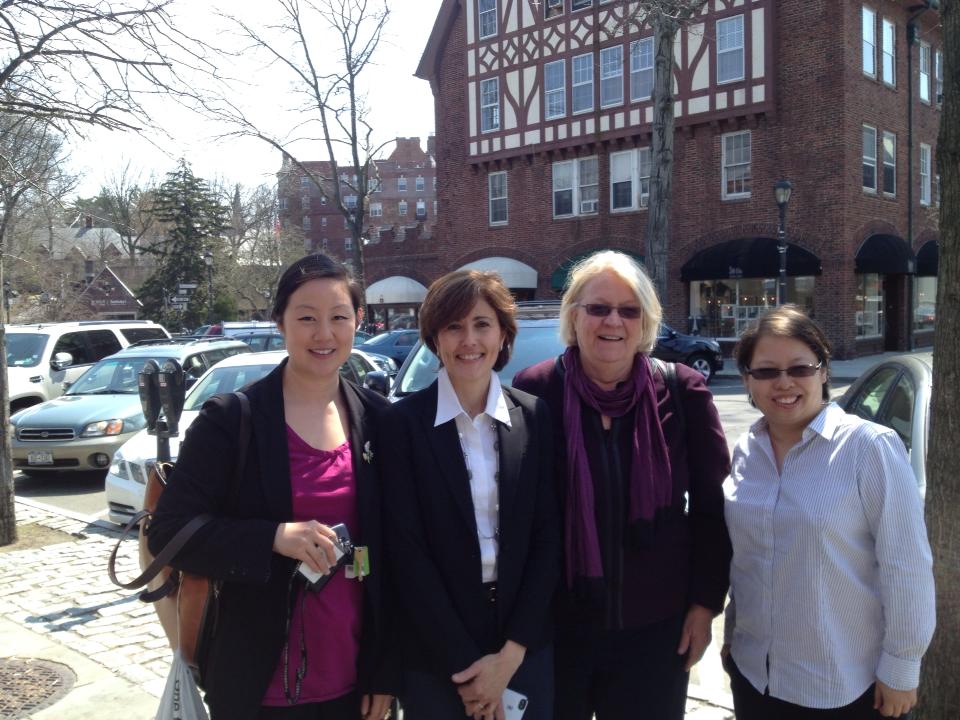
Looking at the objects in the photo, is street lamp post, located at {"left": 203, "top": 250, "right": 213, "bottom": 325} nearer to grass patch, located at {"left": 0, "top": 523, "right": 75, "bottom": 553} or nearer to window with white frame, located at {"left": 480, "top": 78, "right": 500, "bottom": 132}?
window with white frame, located at {"left": 480, "top": 78, "right": 500, "bottom": 132}

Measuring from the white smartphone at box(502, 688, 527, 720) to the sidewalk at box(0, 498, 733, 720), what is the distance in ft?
5.84

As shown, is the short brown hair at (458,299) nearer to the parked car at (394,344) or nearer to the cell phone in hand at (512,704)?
the cell phone in hand at (512,704)

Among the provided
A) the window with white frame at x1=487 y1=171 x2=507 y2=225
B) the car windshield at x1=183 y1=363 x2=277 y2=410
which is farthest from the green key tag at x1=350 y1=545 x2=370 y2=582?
the window with white frame at x1=487 y1=171 x2=507 y2=225

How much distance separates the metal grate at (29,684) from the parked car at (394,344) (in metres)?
16.5

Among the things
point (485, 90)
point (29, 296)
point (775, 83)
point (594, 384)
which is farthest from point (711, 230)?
point (29, 296)

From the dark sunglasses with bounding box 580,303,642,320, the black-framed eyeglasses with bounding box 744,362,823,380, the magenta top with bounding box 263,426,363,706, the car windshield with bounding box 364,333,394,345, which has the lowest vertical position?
the magenta top with bounding box 263,426,363,706

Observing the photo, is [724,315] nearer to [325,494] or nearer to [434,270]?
[434,270]

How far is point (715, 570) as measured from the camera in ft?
8.25

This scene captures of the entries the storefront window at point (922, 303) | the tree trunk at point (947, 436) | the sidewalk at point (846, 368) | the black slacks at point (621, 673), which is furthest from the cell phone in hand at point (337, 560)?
the storefront window at point (922, 303)

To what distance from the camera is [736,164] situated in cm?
2305

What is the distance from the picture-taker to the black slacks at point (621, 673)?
2.45 metres

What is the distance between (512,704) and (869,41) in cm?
2487

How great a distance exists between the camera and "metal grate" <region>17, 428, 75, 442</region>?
9469 millimetres

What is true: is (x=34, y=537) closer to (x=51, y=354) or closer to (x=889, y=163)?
(x=51, y=354)
